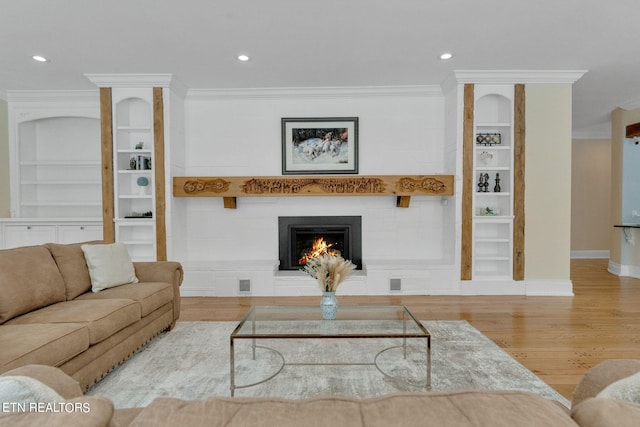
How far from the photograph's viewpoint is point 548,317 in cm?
348

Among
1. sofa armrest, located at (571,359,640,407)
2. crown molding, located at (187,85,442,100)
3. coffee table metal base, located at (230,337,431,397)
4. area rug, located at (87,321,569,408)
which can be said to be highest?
crown molding, located at (187,85,442,100)

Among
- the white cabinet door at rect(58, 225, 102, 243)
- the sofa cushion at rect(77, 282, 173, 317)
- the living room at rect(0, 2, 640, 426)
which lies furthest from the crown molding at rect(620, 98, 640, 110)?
the white cabinet door at rect(58, 225, 102, 243)

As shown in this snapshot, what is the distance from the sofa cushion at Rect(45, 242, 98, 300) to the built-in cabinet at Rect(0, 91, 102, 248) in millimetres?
2109

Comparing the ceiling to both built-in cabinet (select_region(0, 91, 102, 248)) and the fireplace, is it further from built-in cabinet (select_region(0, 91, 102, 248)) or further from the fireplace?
the fireplace

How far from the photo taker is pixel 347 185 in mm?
4398

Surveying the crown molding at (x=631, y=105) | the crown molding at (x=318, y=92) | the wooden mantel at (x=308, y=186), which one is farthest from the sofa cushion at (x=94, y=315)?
the crown molding at (x=631, y=105)

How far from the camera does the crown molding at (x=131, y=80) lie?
419 centimetres

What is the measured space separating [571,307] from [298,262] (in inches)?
131

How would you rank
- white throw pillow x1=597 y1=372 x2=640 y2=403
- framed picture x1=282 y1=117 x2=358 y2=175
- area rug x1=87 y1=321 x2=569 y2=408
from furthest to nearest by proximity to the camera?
framed picture x1=282 y1=117 x2=358 y2=175
area rug x1=87 y1=321 x2=569 y2=408
white throw pillow x1=597 y1=372 x2=640 y2=403

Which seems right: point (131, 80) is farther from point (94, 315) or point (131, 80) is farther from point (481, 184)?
point (481, 184)

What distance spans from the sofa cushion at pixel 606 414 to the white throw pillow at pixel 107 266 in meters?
3.09

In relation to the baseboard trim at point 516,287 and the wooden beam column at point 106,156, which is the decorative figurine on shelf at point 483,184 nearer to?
the baseboard trim at point 516,287

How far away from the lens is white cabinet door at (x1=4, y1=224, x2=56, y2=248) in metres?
4.64

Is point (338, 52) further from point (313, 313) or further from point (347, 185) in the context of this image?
point (313, 313)
